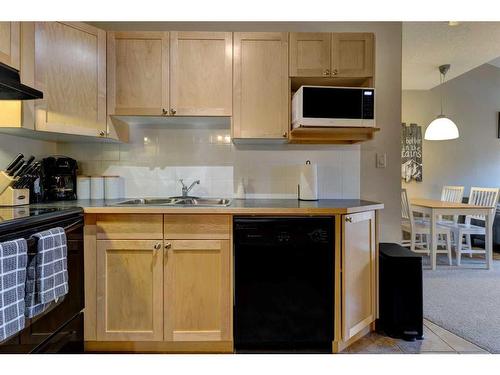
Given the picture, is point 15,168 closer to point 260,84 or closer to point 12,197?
point 12,197

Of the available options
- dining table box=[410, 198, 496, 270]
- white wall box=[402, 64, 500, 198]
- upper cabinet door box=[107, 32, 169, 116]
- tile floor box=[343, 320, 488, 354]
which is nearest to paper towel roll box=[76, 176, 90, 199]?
upper cabinet door box=[107, 32, 169, 116]

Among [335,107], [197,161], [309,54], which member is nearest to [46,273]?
[197,161]

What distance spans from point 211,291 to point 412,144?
448 cm

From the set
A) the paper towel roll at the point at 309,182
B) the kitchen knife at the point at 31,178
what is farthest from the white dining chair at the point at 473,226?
the kitchen knife at the point at 31,178

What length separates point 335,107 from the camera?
1906 mm

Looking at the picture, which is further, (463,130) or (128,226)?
(463,130)

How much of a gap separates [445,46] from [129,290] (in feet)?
13.3

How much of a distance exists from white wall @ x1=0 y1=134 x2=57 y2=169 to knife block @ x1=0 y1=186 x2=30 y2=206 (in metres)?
0.23

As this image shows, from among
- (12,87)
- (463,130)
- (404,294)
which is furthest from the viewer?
(463,130)

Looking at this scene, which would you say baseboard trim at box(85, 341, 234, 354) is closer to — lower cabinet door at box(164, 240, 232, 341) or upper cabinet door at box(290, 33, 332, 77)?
lower cabinet door at box(164, 240, 232, 341)

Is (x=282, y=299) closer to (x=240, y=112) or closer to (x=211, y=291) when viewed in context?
(x=211, y=291)

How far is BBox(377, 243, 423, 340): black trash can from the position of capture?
6.17ft

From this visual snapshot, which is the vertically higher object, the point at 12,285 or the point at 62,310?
the point at 12,285

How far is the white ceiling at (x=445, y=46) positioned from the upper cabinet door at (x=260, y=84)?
1700 mm
